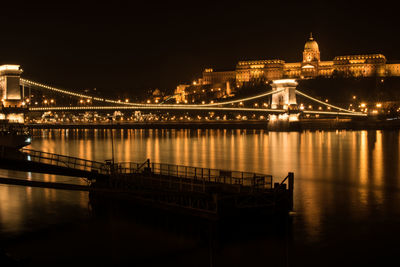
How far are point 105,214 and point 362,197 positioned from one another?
999 centimetres

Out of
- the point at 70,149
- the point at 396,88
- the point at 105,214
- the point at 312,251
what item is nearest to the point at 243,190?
the point at 312,251

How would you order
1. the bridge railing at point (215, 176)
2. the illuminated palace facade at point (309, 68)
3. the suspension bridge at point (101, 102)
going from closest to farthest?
the bridge railing at point (215, 176), the suspension bridge at point (101, 102), the illuminated palace facade at point (309, 68)

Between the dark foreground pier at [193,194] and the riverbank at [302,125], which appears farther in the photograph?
the riverbank at [302,125]

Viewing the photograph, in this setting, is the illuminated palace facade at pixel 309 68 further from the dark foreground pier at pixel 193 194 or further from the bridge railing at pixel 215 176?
the dark foreground pier at pixel 193 194

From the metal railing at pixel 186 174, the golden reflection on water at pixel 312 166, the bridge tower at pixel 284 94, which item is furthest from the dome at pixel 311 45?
Result: the metal railing at pixel 186 174

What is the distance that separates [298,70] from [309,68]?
10.5 feet

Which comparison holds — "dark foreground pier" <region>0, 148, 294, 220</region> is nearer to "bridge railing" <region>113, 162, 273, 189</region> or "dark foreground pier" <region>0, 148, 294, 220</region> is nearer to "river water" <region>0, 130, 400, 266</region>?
"bridge railing" <region>113, 162, 273, 189</region>

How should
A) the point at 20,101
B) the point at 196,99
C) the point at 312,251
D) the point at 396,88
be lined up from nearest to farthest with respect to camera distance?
the point at 312,251 → the point at 20,101 → the point at 396,88 → the point at 196,99

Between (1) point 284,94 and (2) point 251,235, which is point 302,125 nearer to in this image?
(1) point 284,94

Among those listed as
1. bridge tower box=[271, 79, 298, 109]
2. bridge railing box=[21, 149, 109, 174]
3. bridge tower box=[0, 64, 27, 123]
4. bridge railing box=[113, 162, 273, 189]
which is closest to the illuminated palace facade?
bridge tower box=[271, 79, 298, 109]

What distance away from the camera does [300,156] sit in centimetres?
3994

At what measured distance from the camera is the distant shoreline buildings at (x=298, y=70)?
13625 cm

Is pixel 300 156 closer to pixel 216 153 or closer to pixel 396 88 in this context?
pixel 216 153

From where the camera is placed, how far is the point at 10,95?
5447 cm
